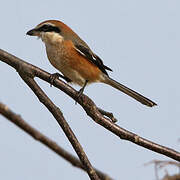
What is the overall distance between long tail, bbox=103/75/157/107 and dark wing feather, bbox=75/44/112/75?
81 millimetres

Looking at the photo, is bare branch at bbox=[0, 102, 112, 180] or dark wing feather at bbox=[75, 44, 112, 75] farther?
dark wing feather at bbox=[75, 44, 112, 75]

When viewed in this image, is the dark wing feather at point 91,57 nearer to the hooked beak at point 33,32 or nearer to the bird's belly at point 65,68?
the bird's belly at point 65,68

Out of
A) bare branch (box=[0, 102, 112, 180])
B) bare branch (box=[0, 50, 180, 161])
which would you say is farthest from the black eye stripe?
bare branch (box=[0, 50, 180, 161])

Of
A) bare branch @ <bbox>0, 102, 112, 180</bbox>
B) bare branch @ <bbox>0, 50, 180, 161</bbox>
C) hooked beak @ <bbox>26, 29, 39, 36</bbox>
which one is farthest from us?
hooked beak @ <bbox>26, 29, 39, 36</bbox>

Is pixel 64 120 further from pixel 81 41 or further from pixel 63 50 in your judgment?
pixel 81 41

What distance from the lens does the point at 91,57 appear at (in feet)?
11.1

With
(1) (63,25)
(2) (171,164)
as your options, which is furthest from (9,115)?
(1) (63,25)

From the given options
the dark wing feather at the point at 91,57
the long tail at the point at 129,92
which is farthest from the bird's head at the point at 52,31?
the long tail at the point at 129,92

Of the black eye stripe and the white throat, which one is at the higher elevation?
the black eye stripe

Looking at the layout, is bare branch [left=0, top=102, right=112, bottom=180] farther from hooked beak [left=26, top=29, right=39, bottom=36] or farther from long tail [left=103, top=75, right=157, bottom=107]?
hooked beak [left=26, top=29, right=39, bottom=36]

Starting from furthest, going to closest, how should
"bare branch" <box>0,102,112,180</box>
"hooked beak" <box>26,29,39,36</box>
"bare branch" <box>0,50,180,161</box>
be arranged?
"hooked beak" <box>26,29,39,36</box> → "bare branch" <box>0,102,112,180</box> → "bare branch" <box>0,50,180,161</box>

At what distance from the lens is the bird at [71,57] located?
125 inches

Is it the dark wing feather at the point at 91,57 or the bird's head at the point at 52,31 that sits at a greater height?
the bird's head at the point at 52,31

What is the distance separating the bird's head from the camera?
3.19m
